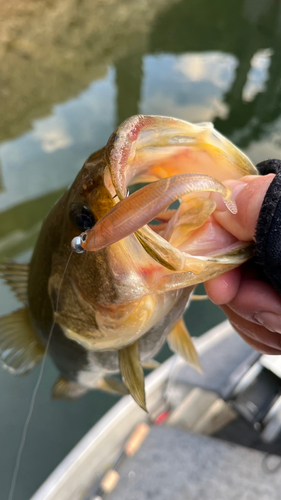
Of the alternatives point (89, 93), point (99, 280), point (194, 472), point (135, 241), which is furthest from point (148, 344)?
point (89, 93)

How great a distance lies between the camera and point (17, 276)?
157 cm

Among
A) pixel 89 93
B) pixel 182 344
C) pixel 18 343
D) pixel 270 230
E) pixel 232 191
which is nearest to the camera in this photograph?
pixel 270 230

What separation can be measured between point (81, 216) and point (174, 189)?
0.43 meters

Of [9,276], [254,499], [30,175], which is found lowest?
[254,499]

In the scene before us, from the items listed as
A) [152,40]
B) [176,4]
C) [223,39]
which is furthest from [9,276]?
[176,4]

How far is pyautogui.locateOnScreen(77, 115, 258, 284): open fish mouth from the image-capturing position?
0.63 meters

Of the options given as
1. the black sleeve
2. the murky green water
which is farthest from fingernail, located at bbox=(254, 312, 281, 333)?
the murky green water

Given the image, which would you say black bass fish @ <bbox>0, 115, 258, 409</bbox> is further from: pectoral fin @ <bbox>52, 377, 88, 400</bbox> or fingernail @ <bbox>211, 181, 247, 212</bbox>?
pectoral fin @ <bbox>52, 377, 88, 400</bbox>

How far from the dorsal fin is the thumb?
3.30 feet

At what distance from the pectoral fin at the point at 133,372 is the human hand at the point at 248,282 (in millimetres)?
388

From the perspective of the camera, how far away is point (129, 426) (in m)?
2.23

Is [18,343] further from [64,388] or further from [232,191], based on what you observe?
[232,191]

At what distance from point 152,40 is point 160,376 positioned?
870cm

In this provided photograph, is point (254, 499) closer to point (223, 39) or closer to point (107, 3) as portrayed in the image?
point (223, 39)
